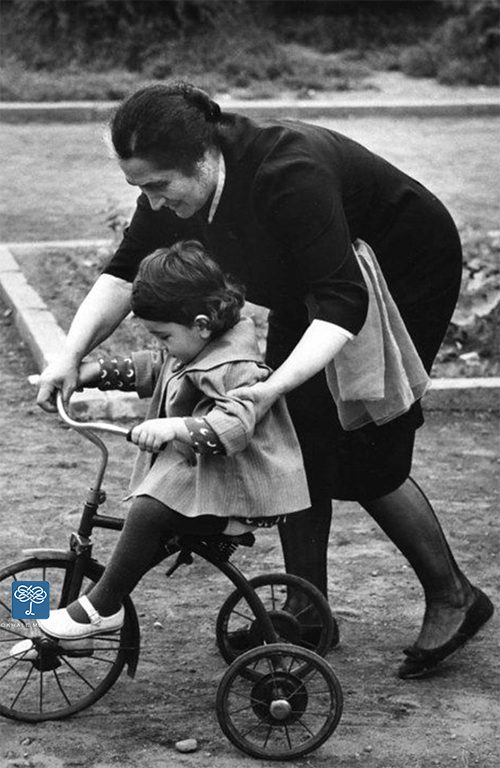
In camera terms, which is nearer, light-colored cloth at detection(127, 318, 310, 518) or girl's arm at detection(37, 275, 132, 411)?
light-colored cloth at detection(127, 318, 310, 518)

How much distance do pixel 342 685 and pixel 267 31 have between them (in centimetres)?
1337

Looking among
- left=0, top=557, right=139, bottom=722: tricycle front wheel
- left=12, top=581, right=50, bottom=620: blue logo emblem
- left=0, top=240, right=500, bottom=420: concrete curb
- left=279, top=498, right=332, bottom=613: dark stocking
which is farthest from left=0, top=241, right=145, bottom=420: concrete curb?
left=12, top=581, right=50, bottom=620: blue logo emblem

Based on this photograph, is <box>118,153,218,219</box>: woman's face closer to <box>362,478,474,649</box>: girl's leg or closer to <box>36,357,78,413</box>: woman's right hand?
<box>36,357,78,413</box>: woman's right hand

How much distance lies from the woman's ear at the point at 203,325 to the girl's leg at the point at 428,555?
82 cm

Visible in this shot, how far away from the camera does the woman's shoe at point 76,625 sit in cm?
342

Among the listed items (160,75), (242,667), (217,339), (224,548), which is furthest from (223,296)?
(160,75)

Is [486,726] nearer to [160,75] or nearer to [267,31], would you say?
[160,75]

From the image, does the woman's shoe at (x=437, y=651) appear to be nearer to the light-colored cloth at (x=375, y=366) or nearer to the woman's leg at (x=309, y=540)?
the woman's leg at (x=309, y=540)

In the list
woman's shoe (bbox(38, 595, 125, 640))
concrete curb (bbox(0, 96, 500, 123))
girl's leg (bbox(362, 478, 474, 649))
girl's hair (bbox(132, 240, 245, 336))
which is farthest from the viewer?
concrete curb (bbox(0, 96, 500, 123))

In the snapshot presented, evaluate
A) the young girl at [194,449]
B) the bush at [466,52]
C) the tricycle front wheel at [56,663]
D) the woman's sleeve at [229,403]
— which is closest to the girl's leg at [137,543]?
the young girl at [194,449]

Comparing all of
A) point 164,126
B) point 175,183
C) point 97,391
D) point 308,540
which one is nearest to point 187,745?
point 308,540

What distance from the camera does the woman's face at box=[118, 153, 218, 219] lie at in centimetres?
332

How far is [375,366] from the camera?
3639 mm

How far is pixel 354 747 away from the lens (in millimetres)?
3586
